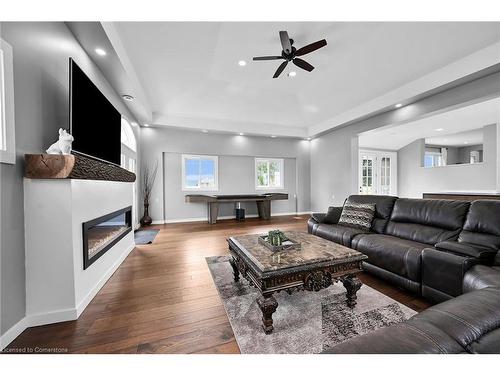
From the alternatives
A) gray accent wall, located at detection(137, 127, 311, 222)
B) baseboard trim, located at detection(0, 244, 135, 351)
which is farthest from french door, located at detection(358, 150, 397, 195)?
baseboard trim, located at detection(0, 244, 135, 351)

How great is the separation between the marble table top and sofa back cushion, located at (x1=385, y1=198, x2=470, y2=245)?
1.15 meters

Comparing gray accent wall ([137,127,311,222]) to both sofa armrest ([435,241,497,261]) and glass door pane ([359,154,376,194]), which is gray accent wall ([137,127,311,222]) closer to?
glass door pane ([359,154,376,194])

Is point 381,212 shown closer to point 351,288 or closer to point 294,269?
point 351,288

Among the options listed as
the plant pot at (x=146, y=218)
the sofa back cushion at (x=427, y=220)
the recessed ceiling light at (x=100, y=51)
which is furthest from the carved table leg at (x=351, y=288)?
the plant pot at (x=146, y=218)

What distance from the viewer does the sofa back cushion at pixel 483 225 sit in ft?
6.26

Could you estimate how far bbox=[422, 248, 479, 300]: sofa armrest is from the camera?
5.42 ft

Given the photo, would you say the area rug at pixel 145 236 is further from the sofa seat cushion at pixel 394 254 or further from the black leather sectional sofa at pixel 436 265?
the sofa seat cushion at pixel 394 254

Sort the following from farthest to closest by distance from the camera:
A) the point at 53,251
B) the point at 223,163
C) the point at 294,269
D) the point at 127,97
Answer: the point at 223,163
the point at 127,97
the point at 53,251
the point at 294,269

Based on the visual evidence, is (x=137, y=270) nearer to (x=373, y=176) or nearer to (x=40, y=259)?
(x=40, y=259)

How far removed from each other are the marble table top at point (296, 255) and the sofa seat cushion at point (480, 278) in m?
0.70

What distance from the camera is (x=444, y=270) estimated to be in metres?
1.74

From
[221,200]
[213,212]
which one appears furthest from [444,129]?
[213,212]

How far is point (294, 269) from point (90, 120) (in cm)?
263
